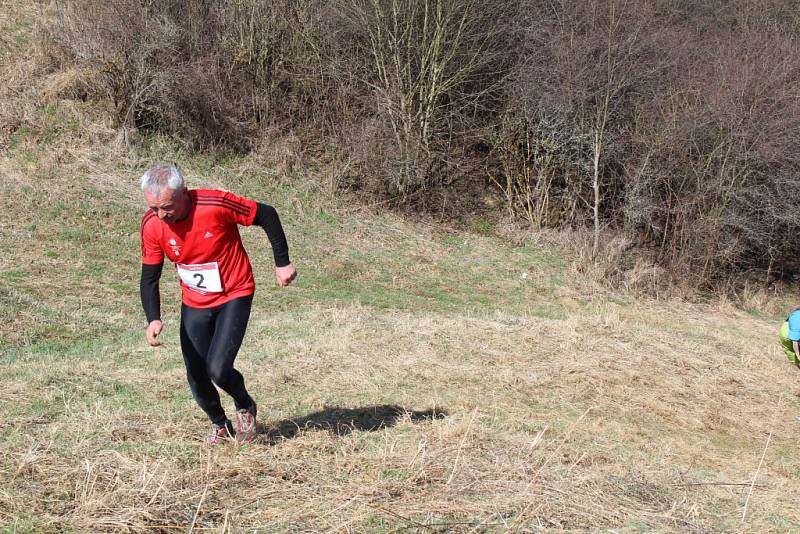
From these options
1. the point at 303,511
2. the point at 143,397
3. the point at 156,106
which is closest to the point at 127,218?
the point at 156,106

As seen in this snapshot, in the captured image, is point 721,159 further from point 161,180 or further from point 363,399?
point 161,180

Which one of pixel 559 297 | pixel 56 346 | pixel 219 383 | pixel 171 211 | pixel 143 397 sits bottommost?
pixel 559 297

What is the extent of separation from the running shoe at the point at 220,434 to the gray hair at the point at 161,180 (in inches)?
64.7

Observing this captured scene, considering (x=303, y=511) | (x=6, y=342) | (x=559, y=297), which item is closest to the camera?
(x=303, y=511)

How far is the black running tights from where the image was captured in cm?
487

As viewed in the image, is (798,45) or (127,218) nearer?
(127,218)

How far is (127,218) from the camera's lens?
1720 centimetres

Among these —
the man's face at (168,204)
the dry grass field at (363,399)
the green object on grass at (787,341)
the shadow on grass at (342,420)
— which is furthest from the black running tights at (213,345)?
the green object on grass at (787,341)

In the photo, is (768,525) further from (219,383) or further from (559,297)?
(559,297)

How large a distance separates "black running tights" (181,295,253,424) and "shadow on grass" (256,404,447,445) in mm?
508

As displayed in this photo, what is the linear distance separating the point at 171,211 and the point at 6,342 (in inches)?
250

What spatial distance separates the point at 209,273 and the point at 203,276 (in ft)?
0.14

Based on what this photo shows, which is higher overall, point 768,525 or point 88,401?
point 768,525

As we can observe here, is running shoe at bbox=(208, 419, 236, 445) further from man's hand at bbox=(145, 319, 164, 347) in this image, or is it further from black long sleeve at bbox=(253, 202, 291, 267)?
black long sleeve at bbox=(253, 202, 291, 267)
